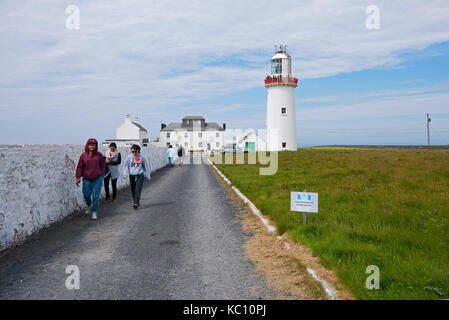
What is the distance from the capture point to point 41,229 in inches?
294

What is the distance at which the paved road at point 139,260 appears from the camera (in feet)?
14.3

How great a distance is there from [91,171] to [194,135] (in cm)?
7875

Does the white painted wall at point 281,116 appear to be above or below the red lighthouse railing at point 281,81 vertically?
below

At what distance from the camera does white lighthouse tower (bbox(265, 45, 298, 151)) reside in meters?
43.0

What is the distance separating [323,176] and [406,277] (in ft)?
37.2

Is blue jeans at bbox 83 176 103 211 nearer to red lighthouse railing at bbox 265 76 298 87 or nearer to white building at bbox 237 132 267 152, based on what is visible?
red lighthouse railing at bbox 265 76 298 87

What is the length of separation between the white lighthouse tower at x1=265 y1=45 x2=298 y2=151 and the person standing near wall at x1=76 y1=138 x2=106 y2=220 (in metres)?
35.9

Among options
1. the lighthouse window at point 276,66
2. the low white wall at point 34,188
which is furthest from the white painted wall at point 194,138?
the low white wall at point 34,188

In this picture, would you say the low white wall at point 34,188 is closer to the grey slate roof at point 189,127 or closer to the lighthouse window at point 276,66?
the lighthouse window at point 276,66

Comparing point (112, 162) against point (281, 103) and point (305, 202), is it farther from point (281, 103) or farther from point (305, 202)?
point (281, 103)

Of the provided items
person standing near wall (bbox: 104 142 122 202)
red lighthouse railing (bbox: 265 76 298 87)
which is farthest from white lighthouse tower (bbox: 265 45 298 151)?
person standing near wall (bbox: 104 142 122 202)

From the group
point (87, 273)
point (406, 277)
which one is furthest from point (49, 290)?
point (406, 277)

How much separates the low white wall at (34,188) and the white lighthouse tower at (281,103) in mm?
35202

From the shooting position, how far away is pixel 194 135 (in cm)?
8706
